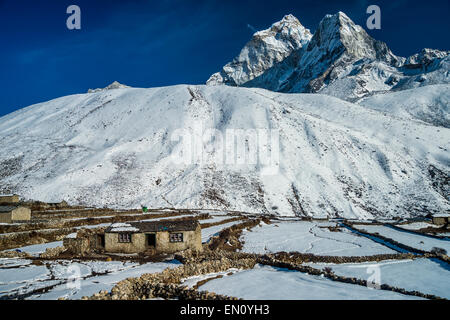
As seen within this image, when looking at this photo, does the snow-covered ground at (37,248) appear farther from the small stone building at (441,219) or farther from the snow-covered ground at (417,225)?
the small stone building at (441,219)

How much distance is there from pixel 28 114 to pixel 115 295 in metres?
138

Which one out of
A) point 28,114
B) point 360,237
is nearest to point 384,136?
point 360,237

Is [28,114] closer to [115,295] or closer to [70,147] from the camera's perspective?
[70,147]

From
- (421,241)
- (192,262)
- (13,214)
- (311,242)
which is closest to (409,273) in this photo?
(311,242)

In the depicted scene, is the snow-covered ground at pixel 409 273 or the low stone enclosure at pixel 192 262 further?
the snow-covered ground at pixel 409 273

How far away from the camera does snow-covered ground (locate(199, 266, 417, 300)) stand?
45.4ft

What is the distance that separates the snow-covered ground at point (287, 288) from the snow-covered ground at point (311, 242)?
1078 centimetres

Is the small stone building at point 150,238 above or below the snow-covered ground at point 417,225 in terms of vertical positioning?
above

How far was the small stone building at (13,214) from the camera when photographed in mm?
38031

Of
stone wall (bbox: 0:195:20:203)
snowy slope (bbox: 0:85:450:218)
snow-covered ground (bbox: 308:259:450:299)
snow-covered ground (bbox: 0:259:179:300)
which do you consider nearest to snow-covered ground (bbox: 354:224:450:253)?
snow-covered ground (bbox: 308:259:450:299)

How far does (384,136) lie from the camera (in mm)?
91312

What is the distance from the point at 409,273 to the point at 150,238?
2249 cm

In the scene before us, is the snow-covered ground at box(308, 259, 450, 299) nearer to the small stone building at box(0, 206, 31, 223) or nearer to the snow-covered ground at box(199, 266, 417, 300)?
the snow-covered ground at box(199, 266, 417, 300)

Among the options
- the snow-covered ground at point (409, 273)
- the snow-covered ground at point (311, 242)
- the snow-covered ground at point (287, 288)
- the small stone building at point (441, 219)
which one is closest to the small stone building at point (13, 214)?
the snow-covered ground at point (311, 242)
